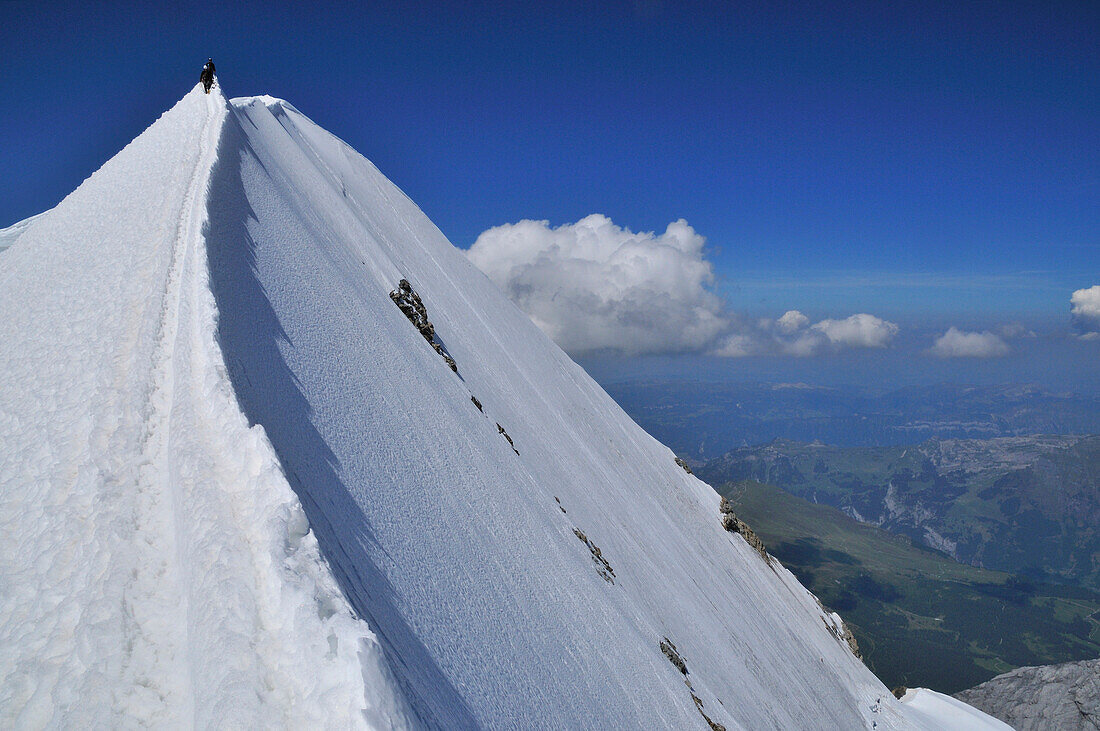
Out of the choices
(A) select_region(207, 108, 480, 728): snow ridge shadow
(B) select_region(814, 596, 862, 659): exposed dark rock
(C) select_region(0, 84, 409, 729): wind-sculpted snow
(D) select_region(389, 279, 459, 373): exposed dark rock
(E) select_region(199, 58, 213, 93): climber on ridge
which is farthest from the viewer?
(B) select_region(814, 596, 862, 659): exposed dark rock

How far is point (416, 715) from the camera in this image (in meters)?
5.51

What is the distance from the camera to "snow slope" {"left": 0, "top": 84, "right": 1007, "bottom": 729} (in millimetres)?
5305

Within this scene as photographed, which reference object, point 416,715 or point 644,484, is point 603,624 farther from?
point 644,484

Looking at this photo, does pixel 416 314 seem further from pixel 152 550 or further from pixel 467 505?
pixel 152 550

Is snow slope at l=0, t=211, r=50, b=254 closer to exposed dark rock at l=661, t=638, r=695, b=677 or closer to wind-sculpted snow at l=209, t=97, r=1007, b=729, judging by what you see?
wind-sculpted snow at l=209, t=97, r=1007, b=729

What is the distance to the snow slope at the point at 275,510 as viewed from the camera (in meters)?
5.30

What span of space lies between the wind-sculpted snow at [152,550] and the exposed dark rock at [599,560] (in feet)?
45.2

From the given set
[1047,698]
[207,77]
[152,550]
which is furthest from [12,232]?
[1047,698]

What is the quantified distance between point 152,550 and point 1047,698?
105 metres

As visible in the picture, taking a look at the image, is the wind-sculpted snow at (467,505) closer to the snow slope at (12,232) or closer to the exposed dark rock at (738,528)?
the exposed dark rock at (738,528)

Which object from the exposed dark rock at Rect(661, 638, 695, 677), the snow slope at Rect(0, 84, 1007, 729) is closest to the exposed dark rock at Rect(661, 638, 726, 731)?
the exposed dark rock at Rect(661, 638, 695, 677)

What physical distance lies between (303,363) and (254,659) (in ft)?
27.0

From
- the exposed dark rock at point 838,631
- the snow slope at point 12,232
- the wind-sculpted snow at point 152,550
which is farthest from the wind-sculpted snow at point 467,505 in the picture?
the snow slope at point 12,232

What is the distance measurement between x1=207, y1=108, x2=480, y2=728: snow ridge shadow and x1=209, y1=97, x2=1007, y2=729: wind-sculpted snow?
0.05 metres
